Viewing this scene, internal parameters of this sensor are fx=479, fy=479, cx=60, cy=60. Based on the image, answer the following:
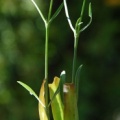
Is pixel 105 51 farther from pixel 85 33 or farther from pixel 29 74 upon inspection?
pixel 29 74

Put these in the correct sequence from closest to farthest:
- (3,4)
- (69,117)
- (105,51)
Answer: (69,117) → (3,4) → (105,51)

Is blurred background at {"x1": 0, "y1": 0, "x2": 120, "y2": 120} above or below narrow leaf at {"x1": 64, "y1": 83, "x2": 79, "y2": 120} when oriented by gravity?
below

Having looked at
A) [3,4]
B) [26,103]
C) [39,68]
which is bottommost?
[26,103]

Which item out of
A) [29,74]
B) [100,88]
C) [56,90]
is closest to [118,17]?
[100,88]

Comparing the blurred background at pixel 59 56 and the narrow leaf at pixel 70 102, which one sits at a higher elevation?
the narrow leaf at pixel 70 102

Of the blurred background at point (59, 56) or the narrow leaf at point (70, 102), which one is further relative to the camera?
the blurred background at point (59, 56)

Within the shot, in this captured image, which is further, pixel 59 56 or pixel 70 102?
pixel 59 56

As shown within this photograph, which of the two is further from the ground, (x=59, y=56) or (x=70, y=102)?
(x=70, y=102)

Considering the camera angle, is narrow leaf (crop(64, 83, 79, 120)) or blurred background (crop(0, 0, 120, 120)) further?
blurred background (crop(0, 0, 120, 120))
